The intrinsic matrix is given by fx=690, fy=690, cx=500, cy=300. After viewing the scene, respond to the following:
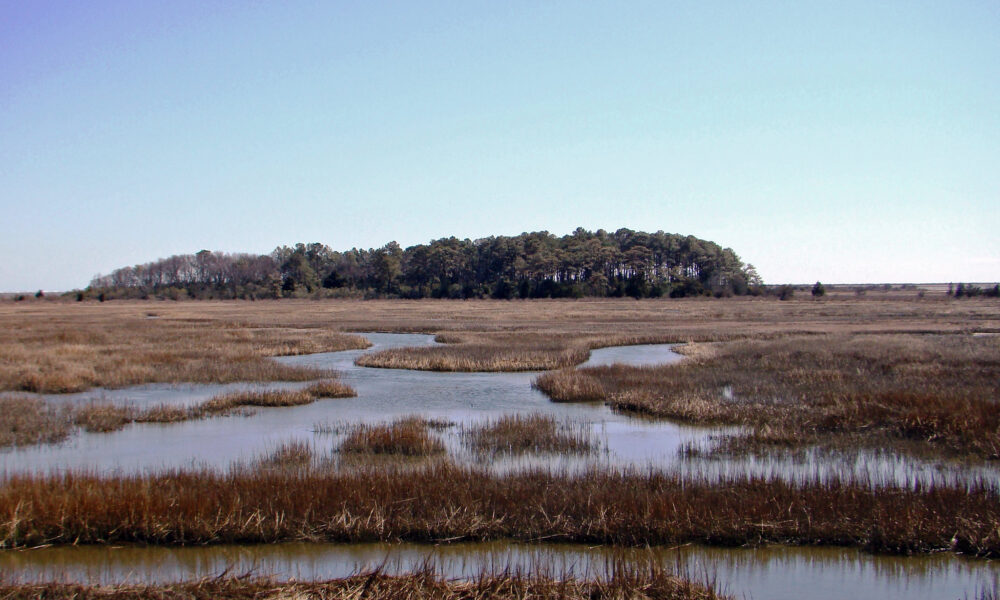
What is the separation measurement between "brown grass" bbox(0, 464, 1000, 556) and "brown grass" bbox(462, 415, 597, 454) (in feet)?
13.0

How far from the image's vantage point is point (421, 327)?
5553 cm

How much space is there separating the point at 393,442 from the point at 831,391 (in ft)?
44.6

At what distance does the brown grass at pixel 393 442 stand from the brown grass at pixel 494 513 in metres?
3.62

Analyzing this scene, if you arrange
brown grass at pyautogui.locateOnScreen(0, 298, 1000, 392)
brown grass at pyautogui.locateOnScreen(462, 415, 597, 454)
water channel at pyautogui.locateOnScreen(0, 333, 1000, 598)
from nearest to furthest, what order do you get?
water channel at pyautogui.locateOnScreen(0, 333, 1000, 598) → brown grass at pyautogui.locateOnScreen(462, 415, 597, 454) → brown grass at pyautogui.locateOnScreen(0, 298, 1000, 392)

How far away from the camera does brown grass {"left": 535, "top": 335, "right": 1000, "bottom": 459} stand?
1593cm

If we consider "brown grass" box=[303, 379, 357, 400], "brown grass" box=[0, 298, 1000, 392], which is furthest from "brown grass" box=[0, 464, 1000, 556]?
"brown grass" box=[0, 298, 1000, 392]

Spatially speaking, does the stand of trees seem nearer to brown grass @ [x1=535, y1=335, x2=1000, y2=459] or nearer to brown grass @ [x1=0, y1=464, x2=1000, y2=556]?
brown grass @ [x1=535, y1=335, x2=1000, y2=459]

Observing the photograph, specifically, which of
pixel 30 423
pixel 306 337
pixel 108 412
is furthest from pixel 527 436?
pixel 306 337

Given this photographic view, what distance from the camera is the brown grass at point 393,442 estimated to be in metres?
15.0

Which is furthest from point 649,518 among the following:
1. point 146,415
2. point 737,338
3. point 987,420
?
point 737,338

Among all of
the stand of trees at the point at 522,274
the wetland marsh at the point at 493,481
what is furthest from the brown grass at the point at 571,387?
the stand of trees at the point at 522,274

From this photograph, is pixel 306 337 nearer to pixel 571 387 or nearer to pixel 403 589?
pixel 571 387

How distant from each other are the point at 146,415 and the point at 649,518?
15082mm

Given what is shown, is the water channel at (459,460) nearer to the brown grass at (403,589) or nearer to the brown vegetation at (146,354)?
the brown grass at (403,589)
